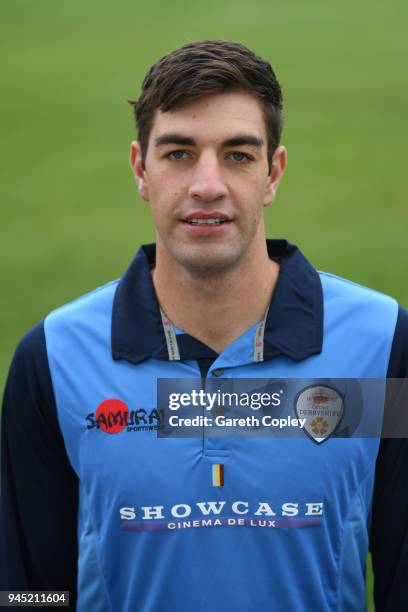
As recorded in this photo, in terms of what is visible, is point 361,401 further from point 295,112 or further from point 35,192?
point 295,112

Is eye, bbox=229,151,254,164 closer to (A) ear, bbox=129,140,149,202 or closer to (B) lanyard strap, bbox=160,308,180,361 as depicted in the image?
(A) ear, bbox=129,140,149,202

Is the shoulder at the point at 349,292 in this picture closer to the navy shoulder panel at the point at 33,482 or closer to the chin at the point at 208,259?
the chin at the point at 208,259

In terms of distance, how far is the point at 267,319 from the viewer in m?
3.20

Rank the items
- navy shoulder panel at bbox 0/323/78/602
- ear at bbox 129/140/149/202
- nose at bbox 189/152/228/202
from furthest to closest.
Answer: ear at bbox 129/140/149/202
navy shoulder panel at bbox 0/323/78/602
nose at bbox 189/152/228/202

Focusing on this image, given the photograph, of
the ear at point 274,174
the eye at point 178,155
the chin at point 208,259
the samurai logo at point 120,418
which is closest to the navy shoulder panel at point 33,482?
the samurai logo at point 120,418

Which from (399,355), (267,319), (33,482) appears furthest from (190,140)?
(33,482)

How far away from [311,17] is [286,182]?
19.0 feet

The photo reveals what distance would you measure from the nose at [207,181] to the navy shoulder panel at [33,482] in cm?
54

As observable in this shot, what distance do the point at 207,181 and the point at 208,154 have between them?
74 millimetres

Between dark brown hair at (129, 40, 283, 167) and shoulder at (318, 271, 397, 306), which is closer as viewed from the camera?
dark brown hair at (129, 40, 283, 167)

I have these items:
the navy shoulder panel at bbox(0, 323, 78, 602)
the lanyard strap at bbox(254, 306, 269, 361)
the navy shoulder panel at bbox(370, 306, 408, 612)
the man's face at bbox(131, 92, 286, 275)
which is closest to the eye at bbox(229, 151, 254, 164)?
the man's face at bbox(131, 92, 286, 275)

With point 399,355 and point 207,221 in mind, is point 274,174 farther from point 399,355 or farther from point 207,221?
point 399,355

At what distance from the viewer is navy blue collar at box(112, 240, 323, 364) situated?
3146 millimetres

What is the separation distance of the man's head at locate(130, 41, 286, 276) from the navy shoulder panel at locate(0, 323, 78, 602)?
1.51 ft
